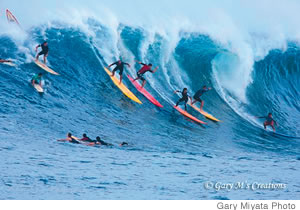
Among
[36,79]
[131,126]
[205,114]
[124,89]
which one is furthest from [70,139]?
[205,114]

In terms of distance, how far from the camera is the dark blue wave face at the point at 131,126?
9156mm

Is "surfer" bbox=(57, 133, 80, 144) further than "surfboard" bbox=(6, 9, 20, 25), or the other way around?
"surfboard" bbox=(6, 9, 20, 25)

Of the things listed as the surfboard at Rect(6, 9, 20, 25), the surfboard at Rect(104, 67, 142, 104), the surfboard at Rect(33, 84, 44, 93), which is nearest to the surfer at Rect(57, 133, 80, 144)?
the surfboard at Rect(33, 84, 44, 93)

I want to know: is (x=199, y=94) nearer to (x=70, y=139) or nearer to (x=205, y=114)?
(x=205, y=114)

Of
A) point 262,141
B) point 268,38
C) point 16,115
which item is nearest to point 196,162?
point 262,141

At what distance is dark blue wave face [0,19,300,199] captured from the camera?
9.16 metres

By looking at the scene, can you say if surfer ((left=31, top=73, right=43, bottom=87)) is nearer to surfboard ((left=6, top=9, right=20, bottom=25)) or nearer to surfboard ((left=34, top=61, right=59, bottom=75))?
surfboard ((left=34, top=61, right=59, bottom=75))

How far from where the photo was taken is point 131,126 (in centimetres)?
1248

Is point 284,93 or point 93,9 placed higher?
point 93,9

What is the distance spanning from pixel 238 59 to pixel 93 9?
597cm

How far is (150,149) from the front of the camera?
36.8ft

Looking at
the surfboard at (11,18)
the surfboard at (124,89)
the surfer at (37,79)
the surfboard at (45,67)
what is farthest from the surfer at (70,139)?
the surfboard at (11,18)

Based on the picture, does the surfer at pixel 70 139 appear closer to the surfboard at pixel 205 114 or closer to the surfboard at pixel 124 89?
the surfboard at pixel 124 89
